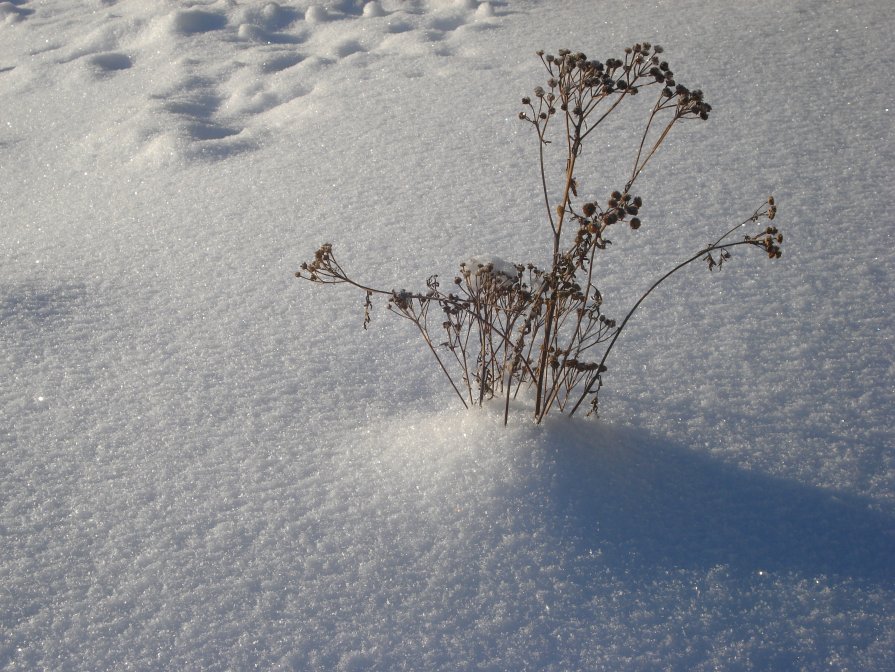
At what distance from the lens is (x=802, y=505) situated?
62.3 inches

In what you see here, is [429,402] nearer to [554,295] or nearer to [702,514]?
[554,295]

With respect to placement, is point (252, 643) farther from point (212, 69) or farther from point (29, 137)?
point (212, 69)

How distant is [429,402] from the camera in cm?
194

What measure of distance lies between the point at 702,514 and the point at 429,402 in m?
0.69

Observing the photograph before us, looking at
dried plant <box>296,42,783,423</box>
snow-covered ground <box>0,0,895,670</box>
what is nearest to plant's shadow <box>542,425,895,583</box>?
snow-covered ground <box>0,0,895,670</box>

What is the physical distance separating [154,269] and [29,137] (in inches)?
65.3

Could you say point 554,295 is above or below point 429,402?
above

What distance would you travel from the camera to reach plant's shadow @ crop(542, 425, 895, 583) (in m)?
1.49

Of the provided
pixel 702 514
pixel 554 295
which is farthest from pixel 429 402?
pixel 702 514

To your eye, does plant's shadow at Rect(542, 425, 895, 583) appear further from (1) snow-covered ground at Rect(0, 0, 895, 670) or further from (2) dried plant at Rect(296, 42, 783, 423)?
(2) dried plant at Rect(296, 42, 783, 423)

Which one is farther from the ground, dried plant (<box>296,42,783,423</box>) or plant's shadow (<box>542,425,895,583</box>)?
dried plant (<box>296,42,783,423</box>)

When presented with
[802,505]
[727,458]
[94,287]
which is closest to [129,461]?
[94,287]

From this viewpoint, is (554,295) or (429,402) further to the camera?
(429,402)

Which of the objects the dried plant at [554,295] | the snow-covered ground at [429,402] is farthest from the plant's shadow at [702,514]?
the dried plant at [554,295]
